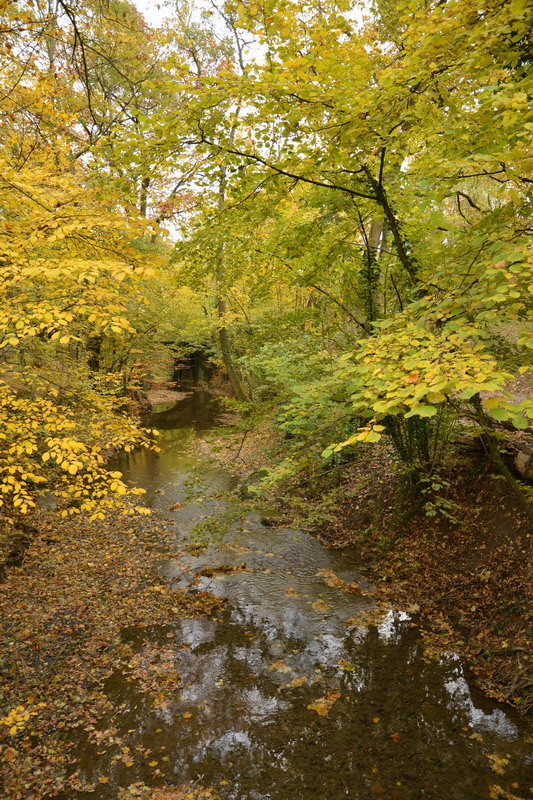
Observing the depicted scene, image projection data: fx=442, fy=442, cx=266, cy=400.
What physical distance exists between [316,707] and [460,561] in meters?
2.86

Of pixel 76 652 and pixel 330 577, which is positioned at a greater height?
pixel 330 577

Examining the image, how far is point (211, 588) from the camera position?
710cm

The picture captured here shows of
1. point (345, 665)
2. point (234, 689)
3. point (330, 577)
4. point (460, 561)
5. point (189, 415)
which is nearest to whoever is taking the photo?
point (234, 689)

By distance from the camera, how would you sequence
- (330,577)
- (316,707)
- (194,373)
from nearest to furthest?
(316,707)
(330,577)
(194,373)

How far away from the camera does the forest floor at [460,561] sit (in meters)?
4.87

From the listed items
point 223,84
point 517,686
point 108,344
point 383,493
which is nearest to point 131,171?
point 223,84

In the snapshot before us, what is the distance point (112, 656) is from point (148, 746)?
1.51 meters

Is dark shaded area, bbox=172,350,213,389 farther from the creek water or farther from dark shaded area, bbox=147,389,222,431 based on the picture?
the creek water

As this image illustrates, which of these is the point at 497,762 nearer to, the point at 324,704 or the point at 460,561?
the point at 324,704

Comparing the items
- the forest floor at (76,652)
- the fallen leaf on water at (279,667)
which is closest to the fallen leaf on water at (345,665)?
the fallen leaf on water at (279,667)

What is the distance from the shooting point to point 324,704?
464 cm

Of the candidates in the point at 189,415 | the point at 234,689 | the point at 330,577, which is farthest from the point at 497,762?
the point at 189,415

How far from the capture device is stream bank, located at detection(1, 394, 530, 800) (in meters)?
3.84

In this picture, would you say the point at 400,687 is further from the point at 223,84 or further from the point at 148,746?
the point at 223,84
